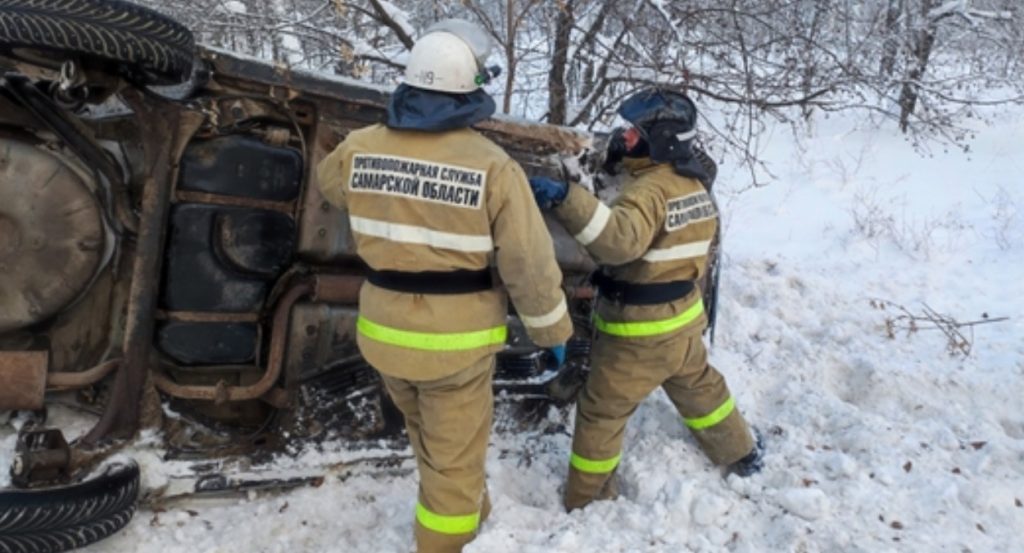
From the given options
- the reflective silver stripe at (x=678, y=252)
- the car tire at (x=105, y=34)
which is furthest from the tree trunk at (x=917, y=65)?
the car tire at (x=105, y=34)

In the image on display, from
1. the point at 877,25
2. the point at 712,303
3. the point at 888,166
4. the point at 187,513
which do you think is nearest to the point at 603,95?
the point at 712,303

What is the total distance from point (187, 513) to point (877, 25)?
5.98 m

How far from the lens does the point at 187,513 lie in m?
3.00

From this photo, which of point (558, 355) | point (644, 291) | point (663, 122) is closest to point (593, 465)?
point (558, 355)

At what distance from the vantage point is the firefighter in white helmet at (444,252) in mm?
2506

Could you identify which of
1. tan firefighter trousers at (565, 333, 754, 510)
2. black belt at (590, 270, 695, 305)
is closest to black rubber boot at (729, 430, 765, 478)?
tan firefighter trousers at (565, 333, 754, 510)

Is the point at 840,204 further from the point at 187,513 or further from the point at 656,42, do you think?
the point at 187,513

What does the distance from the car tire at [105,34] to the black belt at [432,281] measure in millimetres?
888

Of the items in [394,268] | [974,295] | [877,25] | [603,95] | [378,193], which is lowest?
[974,295]

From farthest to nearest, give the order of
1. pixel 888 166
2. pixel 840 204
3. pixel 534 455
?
pixel 888 166 → pixel 840 204 → pixel 534 455

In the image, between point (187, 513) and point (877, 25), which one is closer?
point (187, 513)

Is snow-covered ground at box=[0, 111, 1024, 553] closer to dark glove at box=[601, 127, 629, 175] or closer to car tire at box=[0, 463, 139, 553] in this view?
car tire at box=[0, 463, 139, 553]

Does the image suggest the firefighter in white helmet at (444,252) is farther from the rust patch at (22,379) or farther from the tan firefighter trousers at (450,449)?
the rust patch at (22,379)

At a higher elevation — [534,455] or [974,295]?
[974,295]
